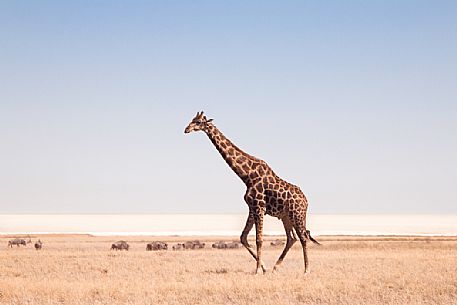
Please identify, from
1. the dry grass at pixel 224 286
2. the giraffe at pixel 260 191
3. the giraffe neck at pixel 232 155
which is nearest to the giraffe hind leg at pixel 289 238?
the giraffe at pixel 260 191

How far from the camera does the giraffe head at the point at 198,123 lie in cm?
2602

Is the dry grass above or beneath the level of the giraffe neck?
beneath

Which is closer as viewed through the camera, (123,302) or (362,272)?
(123,302)

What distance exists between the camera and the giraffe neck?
86.7ft

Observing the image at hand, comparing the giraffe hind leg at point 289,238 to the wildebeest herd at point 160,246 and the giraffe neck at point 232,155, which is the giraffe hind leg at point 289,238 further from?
the wildebeest herd at point 160,246

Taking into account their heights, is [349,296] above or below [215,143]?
below

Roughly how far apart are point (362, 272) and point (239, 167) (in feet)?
18.2

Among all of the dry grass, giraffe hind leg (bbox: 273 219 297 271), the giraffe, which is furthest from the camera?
giraffe hind leg (bbox: 273 219 297 271)

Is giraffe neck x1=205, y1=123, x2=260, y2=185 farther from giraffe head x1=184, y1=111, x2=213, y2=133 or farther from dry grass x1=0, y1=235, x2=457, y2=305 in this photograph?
dry grass x1=0, y1=235, x2=457, y2=305

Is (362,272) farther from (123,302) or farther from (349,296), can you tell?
(123,302)

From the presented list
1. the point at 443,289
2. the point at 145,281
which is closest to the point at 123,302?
the point at 145,281

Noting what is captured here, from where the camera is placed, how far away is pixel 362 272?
26375mm

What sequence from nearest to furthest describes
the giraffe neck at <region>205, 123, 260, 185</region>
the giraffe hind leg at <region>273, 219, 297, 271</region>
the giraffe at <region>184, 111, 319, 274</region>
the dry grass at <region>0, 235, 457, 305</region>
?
the dry grass at <region>0, 235, 457, 305</region> < the giraffe at <region>184, 111, 319, 274</region> < the giraffe neck at <region>205, 123, 260, 185</region> < the giraffe hind leg at <region>273, 219, 297, 271</region>

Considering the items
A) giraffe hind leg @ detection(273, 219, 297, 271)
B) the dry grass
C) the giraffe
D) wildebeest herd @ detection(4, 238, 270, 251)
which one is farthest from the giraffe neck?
wildebeest herd @ detection(4, 238, 270, 251)
